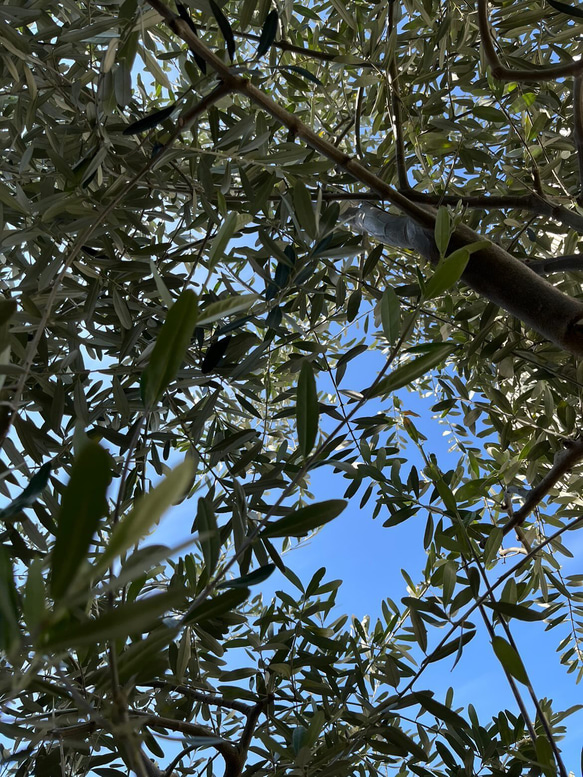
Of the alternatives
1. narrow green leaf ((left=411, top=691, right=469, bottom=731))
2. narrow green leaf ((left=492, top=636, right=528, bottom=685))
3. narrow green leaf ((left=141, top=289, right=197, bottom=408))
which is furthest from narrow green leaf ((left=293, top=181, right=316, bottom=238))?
narrow green leaf ((left=411, top=691, right=469, bottom=731))

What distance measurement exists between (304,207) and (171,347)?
1.59ft

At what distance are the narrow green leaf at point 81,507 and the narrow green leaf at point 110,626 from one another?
0.8 inches

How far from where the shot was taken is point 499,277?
3.32ft

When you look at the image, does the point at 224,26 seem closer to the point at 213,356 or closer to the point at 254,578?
the point at 213,356

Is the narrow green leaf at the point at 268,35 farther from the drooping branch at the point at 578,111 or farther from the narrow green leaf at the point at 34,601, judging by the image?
the narrow green leaf at the point at 34,601

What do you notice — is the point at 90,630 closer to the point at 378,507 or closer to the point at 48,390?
the point at 48,390

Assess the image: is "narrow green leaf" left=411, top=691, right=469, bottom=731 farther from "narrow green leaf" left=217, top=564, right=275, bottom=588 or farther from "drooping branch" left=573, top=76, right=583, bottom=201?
"drooping branch" left=573, top=76, right=583, bottom=201

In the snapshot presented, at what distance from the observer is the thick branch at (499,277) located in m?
0.90

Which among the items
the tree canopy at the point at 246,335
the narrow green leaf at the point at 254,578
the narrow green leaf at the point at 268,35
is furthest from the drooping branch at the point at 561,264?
the narrow green leaf at the point at 254,578

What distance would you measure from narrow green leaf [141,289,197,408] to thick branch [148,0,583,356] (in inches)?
21.9

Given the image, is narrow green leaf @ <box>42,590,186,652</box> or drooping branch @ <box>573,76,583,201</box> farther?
drooping branch @ <box>573,76,583,201</box>

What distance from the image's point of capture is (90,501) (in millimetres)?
253

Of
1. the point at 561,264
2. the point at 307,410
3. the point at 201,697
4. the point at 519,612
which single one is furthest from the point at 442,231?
the point at 201,697

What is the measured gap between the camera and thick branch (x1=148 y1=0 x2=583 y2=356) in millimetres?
896
